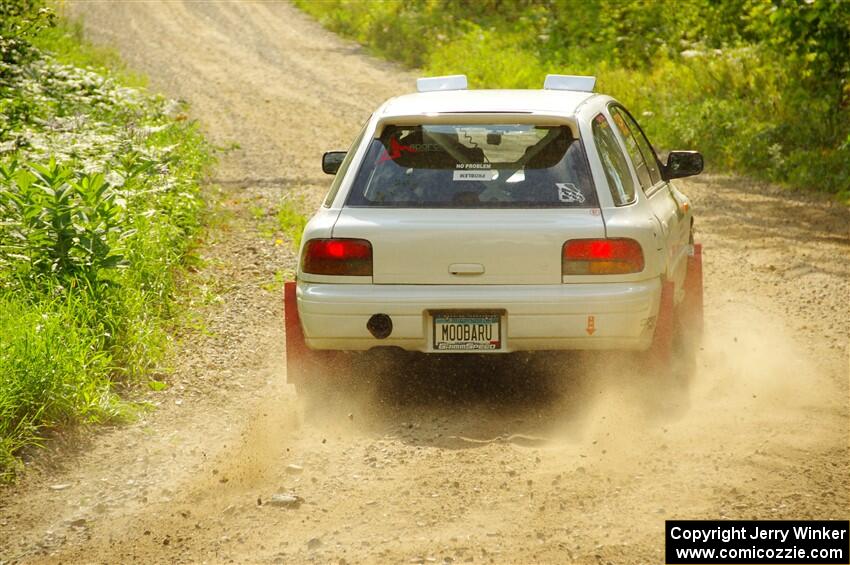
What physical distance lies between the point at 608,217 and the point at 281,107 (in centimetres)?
1545

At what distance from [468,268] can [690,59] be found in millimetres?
13712

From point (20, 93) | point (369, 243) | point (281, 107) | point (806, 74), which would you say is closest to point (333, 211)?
point (369, 243)

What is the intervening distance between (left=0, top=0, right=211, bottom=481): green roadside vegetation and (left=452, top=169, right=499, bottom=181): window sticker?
88.1 inches

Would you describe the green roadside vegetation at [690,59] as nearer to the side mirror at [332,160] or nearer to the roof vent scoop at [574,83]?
the roof vent scoop at [574,83]

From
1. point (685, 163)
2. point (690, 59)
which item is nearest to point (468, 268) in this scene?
point (685, 163)

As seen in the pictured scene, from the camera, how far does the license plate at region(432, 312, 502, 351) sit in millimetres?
6406

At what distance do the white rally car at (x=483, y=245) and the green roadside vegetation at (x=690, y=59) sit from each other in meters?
7.74

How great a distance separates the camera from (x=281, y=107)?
21.3 metres

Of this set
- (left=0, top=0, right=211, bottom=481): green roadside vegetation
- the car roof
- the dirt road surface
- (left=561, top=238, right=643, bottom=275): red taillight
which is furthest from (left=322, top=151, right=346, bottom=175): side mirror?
(left=561, top=238, right=643, bottom=275): red taillight

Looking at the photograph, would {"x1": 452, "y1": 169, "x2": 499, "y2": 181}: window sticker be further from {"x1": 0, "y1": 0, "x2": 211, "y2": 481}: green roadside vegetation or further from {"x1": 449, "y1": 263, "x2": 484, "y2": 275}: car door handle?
{"x1": 0, "y1": 0, "x2": 211, "y2": 481}: green roadside vegetation

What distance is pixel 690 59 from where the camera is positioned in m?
19.2

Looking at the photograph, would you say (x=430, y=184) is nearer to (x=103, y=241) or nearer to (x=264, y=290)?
(x=103, y=241)

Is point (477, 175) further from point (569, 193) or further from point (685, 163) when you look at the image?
point (685, 163)

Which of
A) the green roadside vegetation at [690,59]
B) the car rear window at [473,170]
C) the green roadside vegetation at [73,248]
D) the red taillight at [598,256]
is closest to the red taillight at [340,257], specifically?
the car rear window at [473,170]
